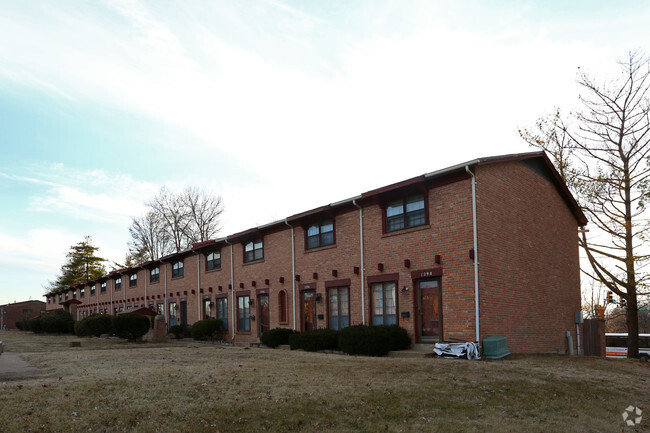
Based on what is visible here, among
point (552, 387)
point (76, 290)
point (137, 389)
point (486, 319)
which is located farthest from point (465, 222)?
point (76, 290)

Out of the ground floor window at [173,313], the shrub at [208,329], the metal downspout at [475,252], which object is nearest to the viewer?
the metal downspout at [475,252]

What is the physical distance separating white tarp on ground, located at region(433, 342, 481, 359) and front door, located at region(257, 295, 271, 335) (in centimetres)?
1262

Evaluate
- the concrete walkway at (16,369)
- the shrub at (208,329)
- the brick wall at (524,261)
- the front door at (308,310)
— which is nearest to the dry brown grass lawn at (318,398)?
the concrete walkway at (16,369)

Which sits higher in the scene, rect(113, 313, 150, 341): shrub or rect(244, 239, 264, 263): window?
rect(244, 239, 264, 263): window

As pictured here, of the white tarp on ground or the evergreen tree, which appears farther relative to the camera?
the evergreen tree

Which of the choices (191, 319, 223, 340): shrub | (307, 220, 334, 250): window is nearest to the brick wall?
(307, 220, 334, 250): window

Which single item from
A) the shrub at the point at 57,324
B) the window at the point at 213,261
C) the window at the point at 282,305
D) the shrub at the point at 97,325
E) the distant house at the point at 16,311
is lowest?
the distant house at the point at 16,311

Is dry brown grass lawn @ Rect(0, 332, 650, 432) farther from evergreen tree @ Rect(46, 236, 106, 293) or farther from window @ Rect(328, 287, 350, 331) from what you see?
evergreen tree @ Rect(46, 236, 106, 293)

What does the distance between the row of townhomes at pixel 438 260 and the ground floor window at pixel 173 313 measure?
34.0 ft

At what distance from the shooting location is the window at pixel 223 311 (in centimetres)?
3138

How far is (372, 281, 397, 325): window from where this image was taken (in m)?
19.9

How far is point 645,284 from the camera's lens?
2431cm

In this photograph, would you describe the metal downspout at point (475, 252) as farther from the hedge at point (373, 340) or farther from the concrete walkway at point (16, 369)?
the concrete walkway at point (16, 369)

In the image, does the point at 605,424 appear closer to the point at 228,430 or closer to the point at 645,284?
the point at 228,430
